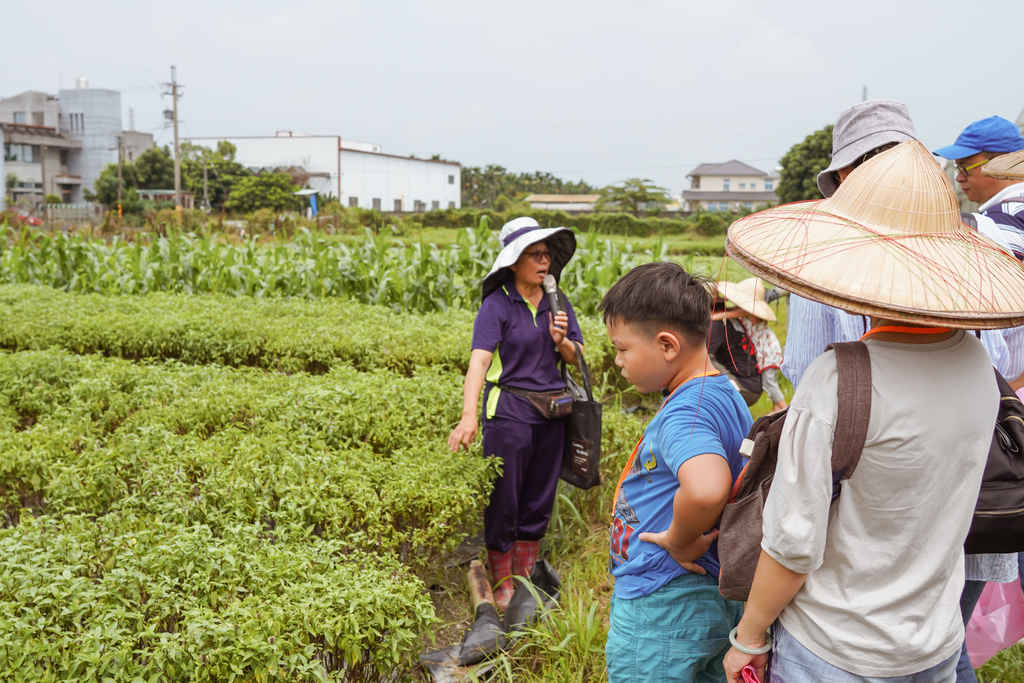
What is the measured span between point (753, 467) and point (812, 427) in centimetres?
22

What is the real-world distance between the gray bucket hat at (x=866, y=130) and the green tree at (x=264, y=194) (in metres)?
49.9

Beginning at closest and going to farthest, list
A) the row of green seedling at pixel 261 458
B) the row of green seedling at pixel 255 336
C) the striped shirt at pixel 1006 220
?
the striped shirt at pixel 1006 220 → the row of green seedling at pixel 261 458 → the row of green seedling at pixel 255 336

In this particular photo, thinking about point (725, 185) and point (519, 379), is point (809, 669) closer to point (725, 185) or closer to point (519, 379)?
point (519, 379)

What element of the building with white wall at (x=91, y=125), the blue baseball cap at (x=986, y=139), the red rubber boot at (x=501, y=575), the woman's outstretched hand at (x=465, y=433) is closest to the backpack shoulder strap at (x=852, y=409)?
the blue baseball cap at (x=986, y=139)

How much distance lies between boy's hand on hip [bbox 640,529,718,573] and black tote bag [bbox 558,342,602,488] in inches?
61.3

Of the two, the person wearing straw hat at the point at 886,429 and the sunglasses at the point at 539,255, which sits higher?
the sunglasses at the point at 539,255

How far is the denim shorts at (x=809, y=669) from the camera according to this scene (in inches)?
57.0

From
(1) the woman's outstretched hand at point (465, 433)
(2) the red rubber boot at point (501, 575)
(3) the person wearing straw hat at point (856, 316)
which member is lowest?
(2) the red rubber boot at point (501, 575)

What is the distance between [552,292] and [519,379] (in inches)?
17.0

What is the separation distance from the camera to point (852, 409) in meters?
1.32

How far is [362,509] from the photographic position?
2904 millimetres

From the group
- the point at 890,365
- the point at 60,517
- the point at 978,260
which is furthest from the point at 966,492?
the point at 60,517

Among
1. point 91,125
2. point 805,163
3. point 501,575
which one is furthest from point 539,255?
point 91,125

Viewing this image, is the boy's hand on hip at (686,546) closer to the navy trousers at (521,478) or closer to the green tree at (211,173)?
the navy trousers at (521,478)
